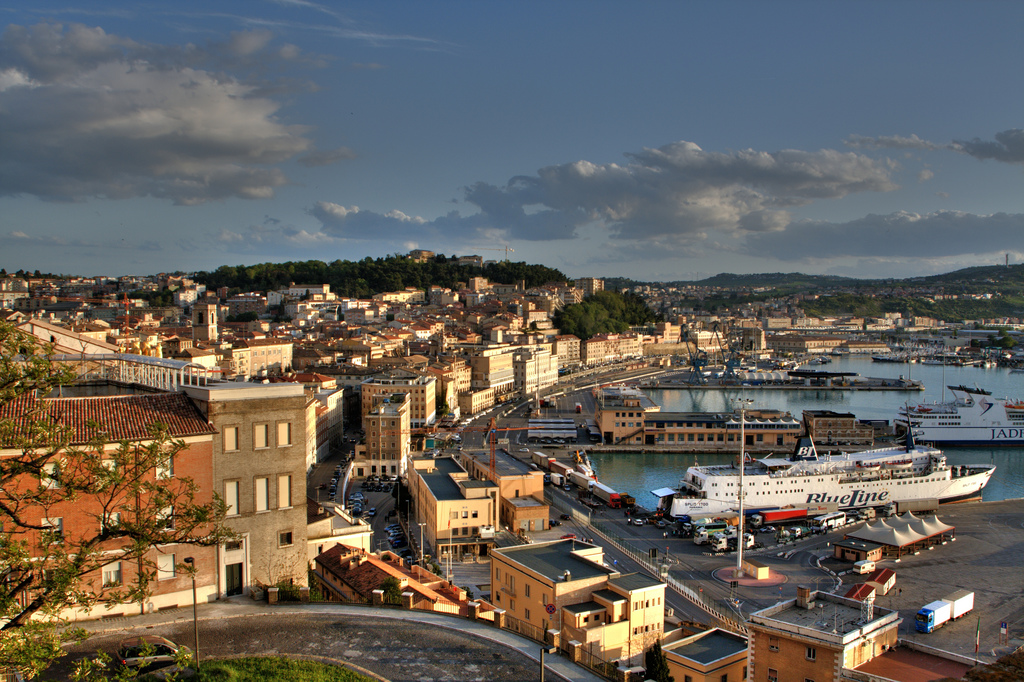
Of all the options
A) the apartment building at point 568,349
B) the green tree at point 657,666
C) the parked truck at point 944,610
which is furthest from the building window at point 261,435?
the apartment building at point 568,349

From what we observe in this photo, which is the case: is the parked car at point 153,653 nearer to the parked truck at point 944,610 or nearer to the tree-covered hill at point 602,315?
the parked truck at point 944,610

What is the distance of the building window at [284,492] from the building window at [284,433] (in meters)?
0.23

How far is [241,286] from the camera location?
198 feet

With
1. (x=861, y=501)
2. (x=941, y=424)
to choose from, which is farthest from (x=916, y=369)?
(x=861, y=501)

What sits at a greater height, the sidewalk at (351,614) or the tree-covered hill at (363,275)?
the tree-covered hill at (363,275)

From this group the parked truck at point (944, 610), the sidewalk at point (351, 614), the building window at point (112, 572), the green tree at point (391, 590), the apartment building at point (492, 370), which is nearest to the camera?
the sidewalk at point (351, 614)

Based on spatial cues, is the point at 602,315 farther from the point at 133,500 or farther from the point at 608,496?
the point at 133,500

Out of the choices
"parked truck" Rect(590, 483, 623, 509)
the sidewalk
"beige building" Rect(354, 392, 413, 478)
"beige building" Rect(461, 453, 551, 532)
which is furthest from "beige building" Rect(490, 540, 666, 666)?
"beige building" Rect(354, 392, 413, 478)

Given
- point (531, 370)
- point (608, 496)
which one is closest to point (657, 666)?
point (608, 496)

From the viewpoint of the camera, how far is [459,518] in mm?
12602

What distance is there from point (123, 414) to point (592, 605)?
500cm

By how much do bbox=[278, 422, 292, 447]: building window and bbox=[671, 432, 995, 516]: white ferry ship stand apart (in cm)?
1223

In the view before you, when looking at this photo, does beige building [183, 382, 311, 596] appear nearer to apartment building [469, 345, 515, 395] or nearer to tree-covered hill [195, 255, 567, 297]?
apartment building [469, 345, 515, 395]

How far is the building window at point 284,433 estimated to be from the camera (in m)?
4.81
